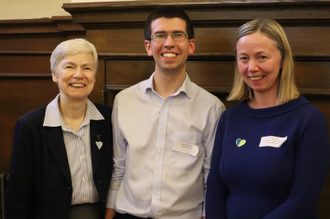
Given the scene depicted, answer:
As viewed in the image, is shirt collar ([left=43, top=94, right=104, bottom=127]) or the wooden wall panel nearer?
shirt collar ([left=43, top=94, right=104, bottom=127])

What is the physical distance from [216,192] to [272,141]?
1.38 feet

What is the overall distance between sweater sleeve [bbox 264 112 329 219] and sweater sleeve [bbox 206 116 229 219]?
320 millimetres

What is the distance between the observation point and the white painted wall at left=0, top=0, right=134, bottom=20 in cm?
269

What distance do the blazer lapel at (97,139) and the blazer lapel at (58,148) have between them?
152 mm

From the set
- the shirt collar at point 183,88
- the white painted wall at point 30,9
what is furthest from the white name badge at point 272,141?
the white painted wall at point 30,9

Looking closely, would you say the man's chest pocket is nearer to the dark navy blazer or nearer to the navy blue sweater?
the navy blue sweater

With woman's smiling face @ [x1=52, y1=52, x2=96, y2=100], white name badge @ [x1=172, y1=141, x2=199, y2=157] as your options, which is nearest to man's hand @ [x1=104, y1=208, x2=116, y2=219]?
white name badge @ [x1=172, y1=141, x2=199, y2=157]

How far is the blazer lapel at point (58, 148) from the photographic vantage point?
1663 mm

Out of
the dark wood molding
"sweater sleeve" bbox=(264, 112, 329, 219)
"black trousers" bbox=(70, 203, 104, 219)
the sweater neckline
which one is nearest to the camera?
"sweater sleeve" bbox=(264, 112, 329, 219)

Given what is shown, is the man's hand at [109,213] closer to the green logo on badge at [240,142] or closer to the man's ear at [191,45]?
the green logo on badge at [240,142]

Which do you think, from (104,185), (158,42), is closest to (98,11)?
(158,42)

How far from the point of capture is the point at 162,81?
6.18 feet

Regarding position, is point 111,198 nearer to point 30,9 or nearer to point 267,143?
point 267,143

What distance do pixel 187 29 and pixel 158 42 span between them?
194mm
